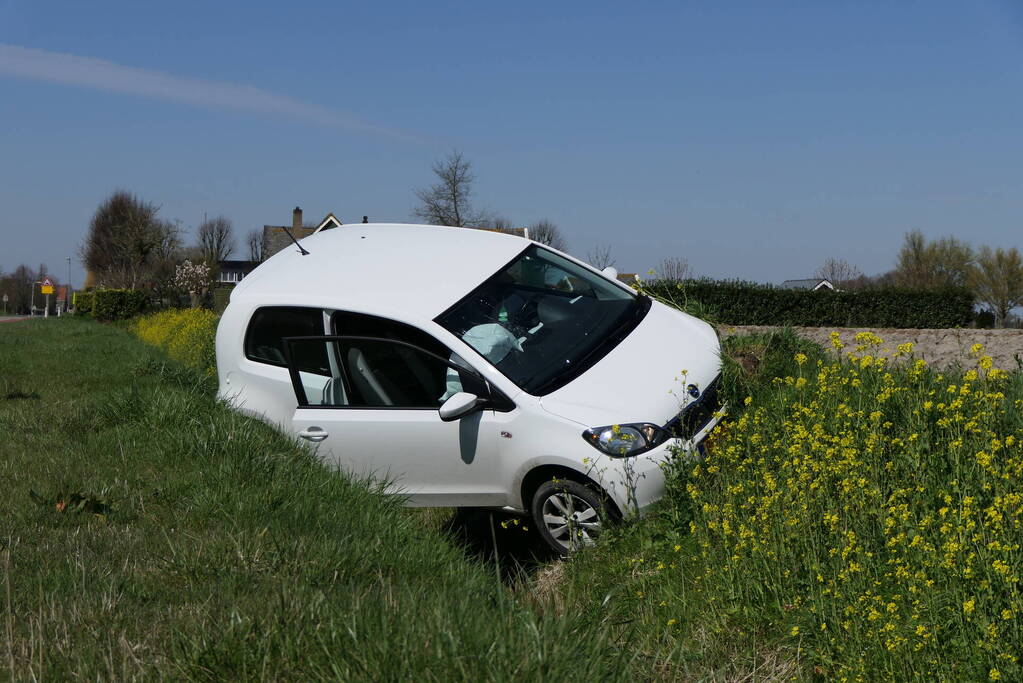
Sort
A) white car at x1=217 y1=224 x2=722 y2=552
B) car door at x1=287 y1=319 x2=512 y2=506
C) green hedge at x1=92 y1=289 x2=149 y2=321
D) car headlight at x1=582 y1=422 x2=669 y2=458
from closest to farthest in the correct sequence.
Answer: car headlight at x1=582 y1=422 x2=669 y2=458 < white car at x1=217 y1=224 x2=722 y2=552 < car door at x1=287 y1=319 x2=512 y2=506 < green hedge at x1=92 y1=289 x2=149 y2=321

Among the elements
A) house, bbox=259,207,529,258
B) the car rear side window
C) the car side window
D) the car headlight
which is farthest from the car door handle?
house, bbox=259,207,529,258

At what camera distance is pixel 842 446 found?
5.15 m

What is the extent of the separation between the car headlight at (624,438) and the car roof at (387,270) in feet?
4.88

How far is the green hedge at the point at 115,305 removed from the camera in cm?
4591

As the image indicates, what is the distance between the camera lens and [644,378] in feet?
20.2

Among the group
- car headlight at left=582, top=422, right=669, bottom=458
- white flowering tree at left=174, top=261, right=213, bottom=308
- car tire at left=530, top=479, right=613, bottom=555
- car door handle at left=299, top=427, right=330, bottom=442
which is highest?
white flowering tree at left=174, top=261, right=213, bottom=308

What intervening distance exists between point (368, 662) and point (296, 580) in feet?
3.13

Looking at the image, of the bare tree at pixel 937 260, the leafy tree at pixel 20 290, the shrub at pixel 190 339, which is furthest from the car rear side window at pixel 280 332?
the leafy tree at pixel 20 290

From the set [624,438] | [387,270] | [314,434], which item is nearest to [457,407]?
[624,438]

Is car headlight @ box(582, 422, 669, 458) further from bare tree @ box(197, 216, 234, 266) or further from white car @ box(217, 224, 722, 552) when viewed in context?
bare tree @ box(197, 216, 234, 266)

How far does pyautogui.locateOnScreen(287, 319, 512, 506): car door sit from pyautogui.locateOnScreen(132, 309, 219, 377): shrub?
20.1 feet

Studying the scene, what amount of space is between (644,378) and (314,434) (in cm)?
225

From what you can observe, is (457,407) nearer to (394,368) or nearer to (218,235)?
(394,368)

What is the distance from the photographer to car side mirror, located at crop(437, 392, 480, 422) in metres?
5.81
